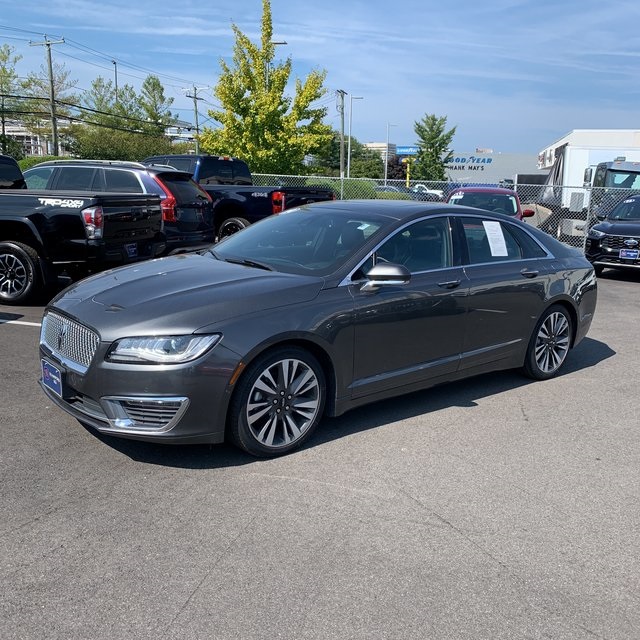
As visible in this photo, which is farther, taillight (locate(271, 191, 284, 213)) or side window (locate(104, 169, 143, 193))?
taillight (locate(271, 191, 284, 213))

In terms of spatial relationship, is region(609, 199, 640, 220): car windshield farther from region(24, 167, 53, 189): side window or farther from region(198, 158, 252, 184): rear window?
region(24, 167, 53, 189): side window

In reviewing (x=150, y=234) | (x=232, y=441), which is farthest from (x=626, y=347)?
(x=150, y=234)

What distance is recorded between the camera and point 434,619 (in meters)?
2.71

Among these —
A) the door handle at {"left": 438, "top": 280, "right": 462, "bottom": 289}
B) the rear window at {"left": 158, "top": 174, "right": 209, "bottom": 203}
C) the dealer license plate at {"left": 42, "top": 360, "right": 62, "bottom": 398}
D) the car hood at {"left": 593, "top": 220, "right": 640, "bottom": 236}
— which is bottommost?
the dealer license plate at {"left": 42, "top": 360, "right": 62, "bottom": 398}

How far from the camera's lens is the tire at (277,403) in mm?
3980

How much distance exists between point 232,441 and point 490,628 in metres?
1.90

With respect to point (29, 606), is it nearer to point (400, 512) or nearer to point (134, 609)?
point (134, 609)

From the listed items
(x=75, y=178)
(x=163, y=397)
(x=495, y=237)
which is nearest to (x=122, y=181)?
(x=75, y=178)

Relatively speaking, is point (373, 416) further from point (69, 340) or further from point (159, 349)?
point (69, 340)

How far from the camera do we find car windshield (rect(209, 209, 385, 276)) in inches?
187

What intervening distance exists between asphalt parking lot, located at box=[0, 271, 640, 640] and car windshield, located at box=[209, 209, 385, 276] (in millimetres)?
1195

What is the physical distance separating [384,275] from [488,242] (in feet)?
5.10

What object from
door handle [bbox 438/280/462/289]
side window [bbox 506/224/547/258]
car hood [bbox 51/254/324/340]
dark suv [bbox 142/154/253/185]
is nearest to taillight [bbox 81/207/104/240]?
car hood [bbox 51/254/324/340]

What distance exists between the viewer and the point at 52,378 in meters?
4.20
